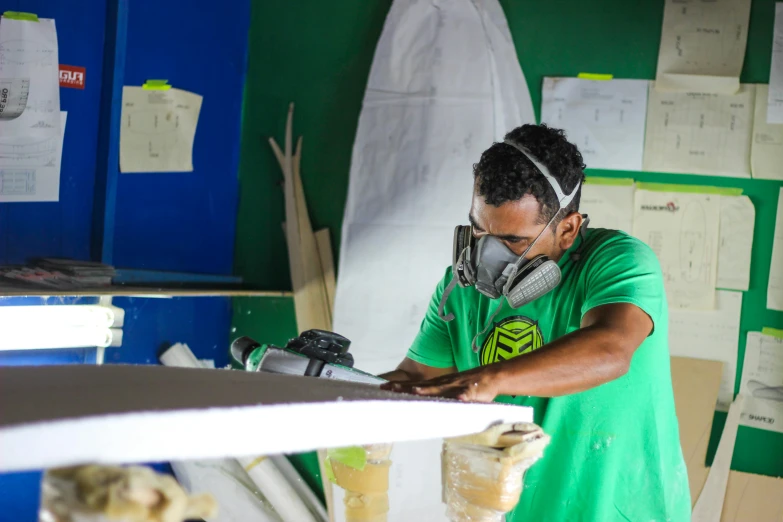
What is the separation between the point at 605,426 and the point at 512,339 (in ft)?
0.84

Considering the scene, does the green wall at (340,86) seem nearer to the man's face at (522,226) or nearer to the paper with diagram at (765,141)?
the paper with diagram at (765,141)

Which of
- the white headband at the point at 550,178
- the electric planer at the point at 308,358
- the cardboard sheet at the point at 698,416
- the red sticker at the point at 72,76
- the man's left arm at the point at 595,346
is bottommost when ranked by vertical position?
the cardboard sheet at the point at 698,416

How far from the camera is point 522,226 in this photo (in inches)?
63.7

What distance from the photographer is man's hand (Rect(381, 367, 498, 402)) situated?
1.13 m

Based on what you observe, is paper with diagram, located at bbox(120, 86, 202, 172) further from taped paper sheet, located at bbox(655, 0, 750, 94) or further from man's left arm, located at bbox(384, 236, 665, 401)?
man's left arm, located at bbox(384, 236, 665, 401)

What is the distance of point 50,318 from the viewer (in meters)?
2.29

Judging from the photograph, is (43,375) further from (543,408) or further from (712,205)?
(712,205)

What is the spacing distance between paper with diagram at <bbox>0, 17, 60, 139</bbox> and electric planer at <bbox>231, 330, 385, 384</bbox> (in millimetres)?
1479

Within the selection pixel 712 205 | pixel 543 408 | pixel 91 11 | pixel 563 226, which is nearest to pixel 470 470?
pixel 543 408

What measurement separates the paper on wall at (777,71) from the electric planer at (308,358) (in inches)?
74.0

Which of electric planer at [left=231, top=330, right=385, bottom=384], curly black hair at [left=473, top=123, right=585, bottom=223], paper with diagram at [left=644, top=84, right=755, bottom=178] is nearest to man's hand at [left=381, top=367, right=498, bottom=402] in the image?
electric planer at [left=231, top=330, right=385, bottom=384]

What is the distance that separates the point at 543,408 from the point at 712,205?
4.73ft

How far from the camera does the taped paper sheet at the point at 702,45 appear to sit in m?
2.64

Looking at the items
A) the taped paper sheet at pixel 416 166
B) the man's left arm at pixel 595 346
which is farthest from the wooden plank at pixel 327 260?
the man's left arm at pixel 595 346
